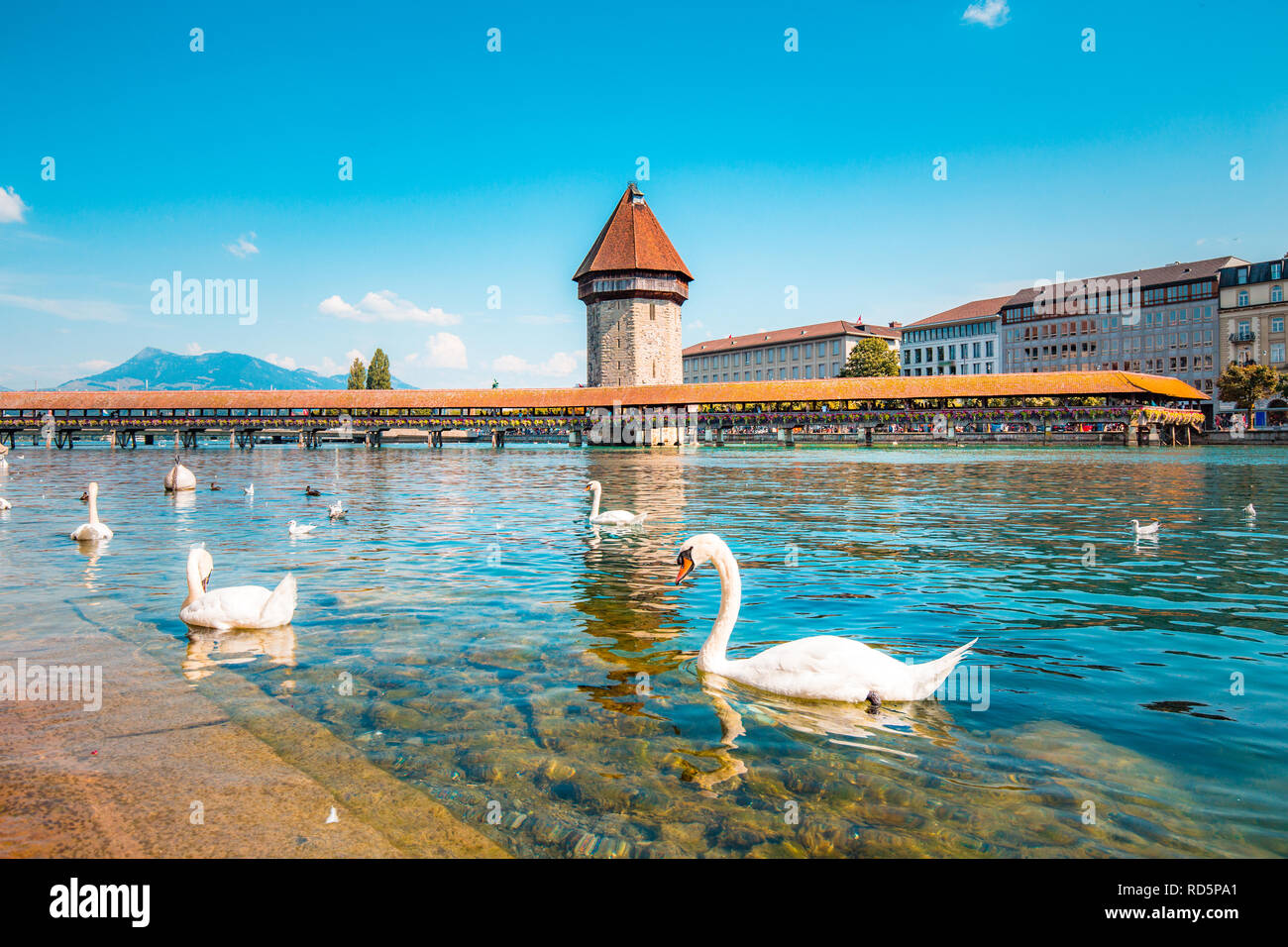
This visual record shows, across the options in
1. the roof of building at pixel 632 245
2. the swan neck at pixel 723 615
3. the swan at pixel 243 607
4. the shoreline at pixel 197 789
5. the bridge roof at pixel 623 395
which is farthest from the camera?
the roof of building at pixel 632 245

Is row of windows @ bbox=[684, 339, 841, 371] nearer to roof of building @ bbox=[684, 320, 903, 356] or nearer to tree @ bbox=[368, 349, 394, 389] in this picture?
roof of building @ bbox=[684, 320, 903, 356]

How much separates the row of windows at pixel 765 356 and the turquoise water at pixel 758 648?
95.5 metres

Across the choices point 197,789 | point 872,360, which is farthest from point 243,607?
point 872,360

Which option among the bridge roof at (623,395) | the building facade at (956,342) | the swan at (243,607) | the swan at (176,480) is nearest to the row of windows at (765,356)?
the building facade at (956,342)

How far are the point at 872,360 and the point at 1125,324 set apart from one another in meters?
25.7

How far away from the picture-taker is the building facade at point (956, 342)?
9631 cm

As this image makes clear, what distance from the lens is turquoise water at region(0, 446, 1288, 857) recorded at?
10.4 feet

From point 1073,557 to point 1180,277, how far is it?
84383 millimetres

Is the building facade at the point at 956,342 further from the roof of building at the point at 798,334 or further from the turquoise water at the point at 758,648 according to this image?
the turquoise water at the point at 758,648

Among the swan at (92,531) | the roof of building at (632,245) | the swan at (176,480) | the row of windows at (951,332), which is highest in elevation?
the roof of building at (632,245)

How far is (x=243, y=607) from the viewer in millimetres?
6059

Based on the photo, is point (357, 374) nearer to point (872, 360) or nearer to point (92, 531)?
point (872, 360)

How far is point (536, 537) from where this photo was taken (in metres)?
11.5
